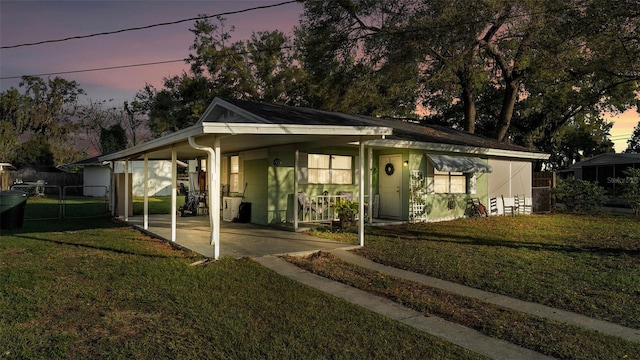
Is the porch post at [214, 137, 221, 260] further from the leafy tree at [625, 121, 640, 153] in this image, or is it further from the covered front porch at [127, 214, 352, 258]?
the leafy tree at [625, 121, 640, 153]

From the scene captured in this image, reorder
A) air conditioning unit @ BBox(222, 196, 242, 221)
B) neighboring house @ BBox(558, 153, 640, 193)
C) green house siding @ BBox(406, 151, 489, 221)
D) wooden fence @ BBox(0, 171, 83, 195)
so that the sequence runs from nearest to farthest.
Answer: air conditioning unit @ BBox(222, 196, 242, 221) → green house siding @ BBox(406, 151, 489, 221) → neighboring house @ BBox(558, 153, 640, 193) → wooden fence @ BBox(0, 171, 83, 195)

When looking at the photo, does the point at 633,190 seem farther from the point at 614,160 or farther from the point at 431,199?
the point at 614,160

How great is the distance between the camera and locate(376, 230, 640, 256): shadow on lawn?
842 centimetres

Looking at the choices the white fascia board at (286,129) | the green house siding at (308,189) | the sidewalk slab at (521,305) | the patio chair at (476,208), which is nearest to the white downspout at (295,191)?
the green house siding at (308,189)

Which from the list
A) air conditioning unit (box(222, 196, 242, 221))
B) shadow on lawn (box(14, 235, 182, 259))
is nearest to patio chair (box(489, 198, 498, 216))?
air conditioning unit (box(222, 196, 242, 221))

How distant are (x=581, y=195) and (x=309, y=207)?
1228cm

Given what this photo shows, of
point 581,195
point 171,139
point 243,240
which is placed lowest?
point 243,240

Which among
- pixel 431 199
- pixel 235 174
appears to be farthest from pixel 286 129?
pixel 431 199

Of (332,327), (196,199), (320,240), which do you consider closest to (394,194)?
(320,240)

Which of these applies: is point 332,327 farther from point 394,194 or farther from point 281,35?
point 281,35

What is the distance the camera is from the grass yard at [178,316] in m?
3.62

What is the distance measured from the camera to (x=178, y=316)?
443 centimetres

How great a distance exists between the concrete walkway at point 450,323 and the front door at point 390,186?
6.20 metres

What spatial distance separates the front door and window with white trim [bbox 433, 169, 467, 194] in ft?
4.10
